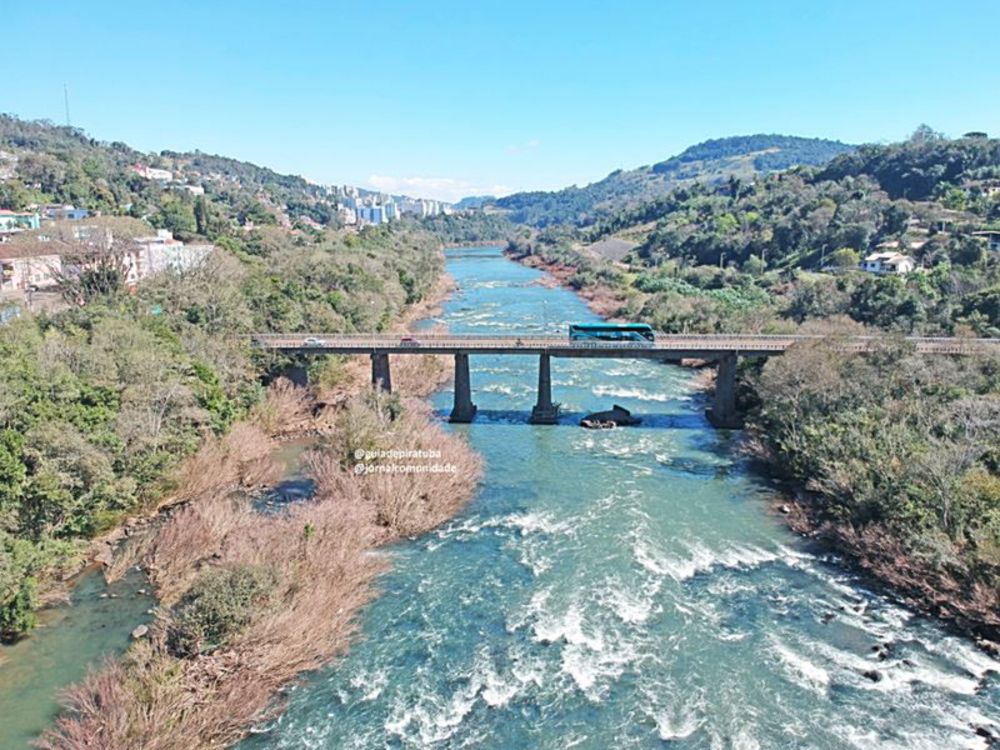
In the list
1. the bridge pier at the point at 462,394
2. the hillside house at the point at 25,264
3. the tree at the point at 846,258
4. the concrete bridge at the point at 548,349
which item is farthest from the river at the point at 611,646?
the tree at the point at 846,258

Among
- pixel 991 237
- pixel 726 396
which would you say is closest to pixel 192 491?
pixel 726 396

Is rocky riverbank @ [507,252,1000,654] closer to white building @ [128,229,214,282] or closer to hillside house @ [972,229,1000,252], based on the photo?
white building @ [128,229,214,282]

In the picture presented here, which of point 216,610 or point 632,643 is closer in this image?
point 216,610

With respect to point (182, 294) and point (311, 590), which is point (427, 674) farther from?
point (182, 294)

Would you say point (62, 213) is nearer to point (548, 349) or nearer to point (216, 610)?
point (548, 349)

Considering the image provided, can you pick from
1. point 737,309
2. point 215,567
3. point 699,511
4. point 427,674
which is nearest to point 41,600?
point 215,567

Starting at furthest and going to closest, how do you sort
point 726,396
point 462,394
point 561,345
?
point 561,345 → point 462,394 → point 726,396

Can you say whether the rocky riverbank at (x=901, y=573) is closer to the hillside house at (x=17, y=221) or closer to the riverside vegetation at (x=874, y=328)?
the riverside vegetation at (x=874, y=328)
